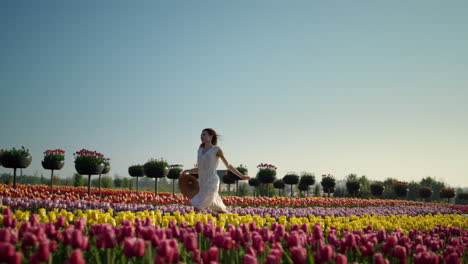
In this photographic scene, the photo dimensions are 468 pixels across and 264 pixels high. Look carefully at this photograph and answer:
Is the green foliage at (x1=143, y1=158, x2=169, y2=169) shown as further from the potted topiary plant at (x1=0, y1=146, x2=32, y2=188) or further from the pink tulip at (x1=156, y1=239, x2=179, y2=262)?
the pink tulip at (x1=156, y1=239, x2=179, y2=262)

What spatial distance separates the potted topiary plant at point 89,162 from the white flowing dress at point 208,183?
8665 millimetres

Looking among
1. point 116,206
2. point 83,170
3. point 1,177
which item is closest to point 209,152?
point 116,206

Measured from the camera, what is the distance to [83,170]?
636 inches

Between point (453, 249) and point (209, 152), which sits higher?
point (209, 152)

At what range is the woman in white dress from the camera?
875 cm

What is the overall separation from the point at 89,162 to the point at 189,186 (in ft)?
26.4

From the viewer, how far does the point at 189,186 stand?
9734 millimetres

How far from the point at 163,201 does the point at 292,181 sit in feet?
51.1

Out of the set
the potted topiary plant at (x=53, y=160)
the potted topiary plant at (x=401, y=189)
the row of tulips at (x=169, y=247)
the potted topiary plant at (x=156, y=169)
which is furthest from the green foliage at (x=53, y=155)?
the potted topiary plant at (x=401, y=189)

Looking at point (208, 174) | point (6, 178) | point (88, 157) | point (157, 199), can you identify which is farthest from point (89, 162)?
point (6, 178)

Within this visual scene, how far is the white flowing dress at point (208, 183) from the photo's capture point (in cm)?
874

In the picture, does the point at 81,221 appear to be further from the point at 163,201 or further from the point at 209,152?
the point at 163,201

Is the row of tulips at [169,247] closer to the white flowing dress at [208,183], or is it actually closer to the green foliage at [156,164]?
the white flowing dress at [208,183]

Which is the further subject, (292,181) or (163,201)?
(292,181)
